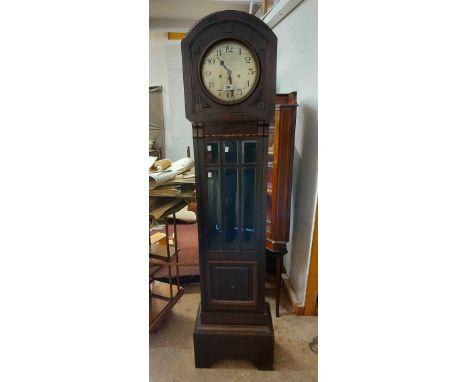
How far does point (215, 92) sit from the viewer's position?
41.9 inches

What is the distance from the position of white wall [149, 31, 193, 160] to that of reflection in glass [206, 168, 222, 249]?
8.40 feet

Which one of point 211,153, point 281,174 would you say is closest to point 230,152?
point 211,153

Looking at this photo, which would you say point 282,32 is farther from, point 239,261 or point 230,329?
point 230,329

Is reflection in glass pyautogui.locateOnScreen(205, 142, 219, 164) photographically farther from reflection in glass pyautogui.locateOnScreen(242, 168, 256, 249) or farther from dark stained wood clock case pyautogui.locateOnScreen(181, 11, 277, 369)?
reflection in glass pyautogui.locateOnScreen(242, 168, 256, 249)

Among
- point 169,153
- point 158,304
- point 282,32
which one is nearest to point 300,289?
point 158,304

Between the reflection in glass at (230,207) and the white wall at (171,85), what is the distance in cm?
258

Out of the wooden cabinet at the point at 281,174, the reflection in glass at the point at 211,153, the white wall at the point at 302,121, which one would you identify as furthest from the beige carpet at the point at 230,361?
the reflection in glass at the point at 211,153

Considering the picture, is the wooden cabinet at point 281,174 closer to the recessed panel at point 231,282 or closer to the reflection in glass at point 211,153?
the recessed panel at point 231,282

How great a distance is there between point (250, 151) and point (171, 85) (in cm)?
→ 278

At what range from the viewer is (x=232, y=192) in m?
1.17

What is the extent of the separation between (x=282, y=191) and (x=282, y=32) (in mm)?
1150

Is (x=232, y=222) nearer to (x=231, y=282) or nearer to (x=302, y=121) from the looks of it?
Result: (x=231, y=282)

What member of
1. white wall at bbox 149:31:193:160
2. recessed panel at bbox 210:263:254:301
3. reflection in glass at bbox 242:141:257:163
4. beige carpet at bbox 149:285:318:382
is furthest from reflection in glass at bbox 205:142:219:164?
white wall at bbox 149:31:193:160

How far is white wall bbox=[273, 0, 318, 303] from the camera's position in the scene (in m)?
1.44
